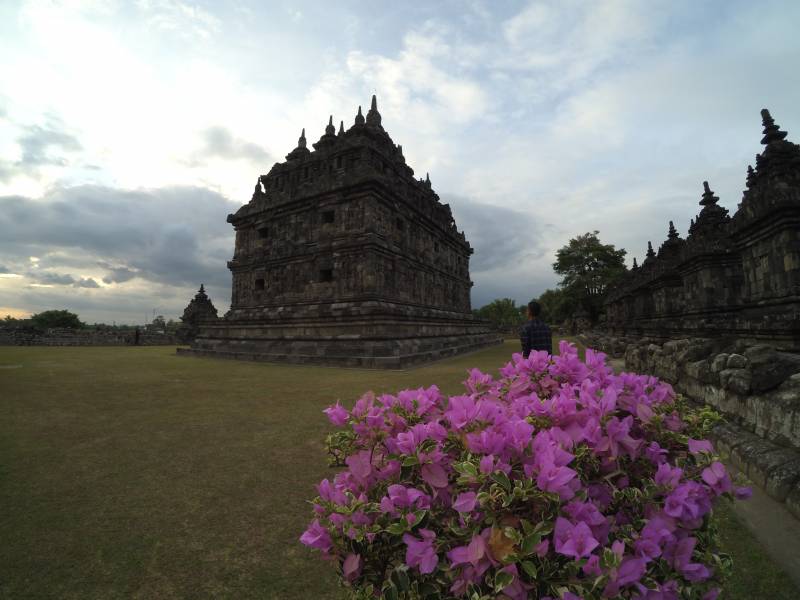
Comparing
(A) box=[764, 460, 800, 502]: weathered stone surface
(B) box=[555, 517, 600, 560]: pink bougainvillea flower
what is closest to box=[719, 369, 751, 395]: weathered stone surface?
(A) box=[764, 460, 800, 502]: weathered stone surface

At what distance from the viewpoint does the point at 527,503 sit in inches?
42.0

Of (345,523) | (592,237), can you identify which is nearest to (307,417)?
(345,523)

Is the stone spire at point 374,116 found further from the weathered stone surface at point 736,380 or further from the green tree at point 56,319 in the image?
the green tree at point 56,319

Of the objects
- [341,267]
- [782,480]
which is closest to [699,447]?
[782,480]

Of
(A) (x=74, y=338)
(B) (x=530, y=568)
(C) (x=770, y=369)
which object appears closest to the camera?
(B) (x=530, y=568)

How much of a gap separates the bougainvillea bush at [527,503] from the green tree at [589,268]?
139 feet

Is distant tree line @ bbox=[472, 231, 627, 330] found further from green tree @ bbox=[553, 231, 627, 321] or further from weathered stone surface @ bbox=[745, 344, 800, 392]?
weathered stone surface @ bbox=[745, 344, 800, 392]

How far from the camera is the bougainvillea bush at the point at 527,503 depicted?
95 cm

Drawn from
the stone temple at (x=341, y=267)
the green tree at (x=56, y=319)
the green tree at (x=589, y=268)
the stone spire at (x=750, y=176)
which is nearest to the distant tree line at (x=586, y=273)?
the green tree at (x=589, y=268)

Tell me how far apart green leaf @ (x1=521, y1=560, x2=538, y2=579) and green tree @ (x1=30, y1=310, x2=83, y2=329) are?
6229 centimetres

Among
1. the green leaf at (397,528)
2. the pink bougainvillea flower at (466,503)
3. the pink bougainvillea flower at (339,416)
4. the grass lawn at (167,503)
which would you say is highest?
the pink bougainvillea flower at (339,416)

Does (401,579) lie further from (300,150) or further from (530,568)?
(300,150)

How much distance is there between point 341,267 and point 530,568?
17.5m

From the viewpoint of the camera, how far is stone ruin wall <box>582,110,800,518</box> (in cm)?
319
